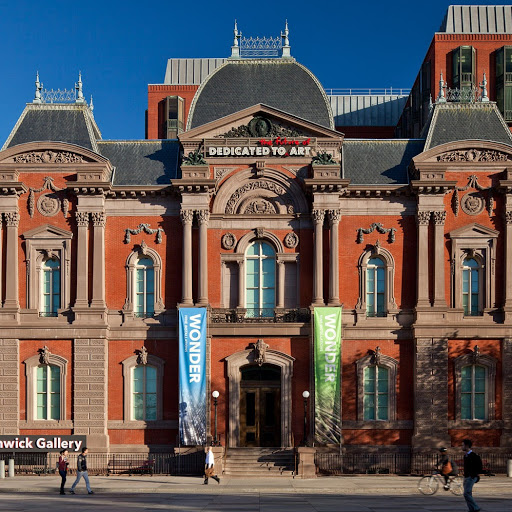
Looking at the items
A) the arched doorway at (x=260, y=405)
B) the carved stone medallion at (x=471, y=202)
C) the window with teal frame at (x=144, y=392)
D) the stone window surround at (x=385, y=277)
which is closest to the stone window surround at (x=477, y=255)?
the carved stone medallion at (x=471, y=202)

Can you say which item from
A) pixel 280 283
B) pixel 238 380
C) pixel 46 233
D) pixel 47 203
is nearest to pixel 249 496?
pixel 238 380

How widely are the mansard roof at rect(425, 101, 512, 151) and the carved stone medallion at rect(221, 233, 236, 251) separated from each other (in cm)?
1044

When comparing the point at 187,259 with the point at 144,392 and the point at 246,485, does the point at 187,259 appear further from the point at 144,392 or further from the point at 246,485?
the point at 246,485

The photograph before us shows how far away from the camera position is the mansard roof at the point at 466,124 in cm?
4662

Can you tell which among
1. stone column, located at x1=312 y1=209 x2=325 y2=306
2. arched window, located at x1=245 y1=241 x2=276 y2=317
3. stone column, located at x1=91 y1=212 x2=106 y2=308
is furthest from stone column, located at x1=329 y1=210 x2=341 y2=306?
stone column, located at x1=91 y1=212 x2=106 y2=308

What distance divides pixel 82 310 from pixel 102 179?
628cm

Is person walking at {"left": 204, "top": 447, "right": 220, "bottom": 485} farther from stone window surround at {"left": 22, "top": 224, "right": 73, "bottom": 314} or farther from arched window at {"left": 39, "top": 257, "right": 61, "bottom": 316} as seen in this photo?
arched window at {"left": 39, "top": 257, "right": 61, "bottom": 316}

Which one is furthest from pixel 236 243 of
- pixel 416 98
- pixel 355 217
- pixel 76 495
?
pixel 416 98

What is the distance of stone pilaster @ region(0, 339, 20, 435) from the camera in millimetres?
44188

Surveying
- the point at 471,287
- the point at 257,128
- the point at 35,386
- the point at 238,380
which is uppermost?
the point at 257,128

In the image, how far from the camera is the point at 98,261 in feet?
148

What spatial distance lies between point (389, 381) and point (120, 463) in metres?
13.2

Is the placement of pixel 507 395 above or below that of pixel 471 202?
below

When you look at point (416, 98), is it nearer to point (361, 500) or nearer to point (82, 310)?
→ point (82, 310)
